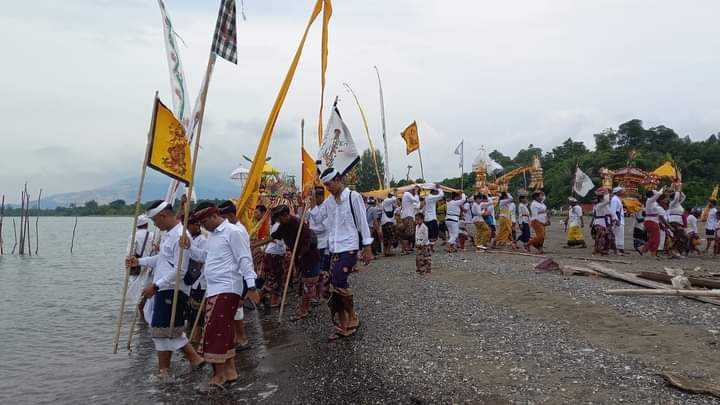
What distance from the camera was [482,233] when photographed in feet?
53.4

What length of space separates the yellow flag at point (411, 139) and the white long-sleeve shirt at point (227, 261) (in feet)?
47.1

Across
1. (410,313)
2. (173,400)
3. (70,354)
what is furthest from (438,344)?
(70,354)

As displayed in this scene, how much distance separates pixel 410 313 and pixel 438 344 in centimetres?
163

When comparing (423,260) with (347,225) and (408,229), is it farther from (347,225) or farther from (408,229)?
(408,229)

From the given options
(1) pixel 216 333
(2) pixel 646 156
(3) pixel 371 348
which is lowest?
(3) pixel 371 348

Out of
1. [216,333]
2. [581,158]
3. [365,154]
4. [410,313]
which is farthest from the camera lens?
[365,154]

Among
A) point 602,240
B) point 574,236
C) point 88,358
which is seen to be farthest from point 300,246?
point 574,236

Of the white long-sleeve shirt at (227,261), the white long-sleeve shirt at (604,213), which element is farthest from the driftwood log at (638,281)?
the white long-sleeve shirt at (227,261)

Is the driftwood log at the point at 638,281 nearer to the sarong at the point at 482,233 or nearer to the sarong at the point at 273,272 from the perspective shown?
the sarong at the point at 273,272

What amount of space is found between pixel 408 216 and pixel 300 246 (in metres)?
7.96

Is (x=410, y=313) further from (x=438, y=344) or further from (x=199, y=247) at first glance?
(x=199, y=247)

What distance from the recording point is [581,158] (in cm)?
4666

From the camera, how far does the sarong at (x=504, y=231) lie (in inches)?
621

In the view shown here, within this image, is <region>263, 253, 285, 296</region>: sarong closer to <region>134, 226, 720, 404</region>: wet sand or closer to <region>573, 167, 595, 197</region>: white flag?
<region>134, 226, 720, 404</region>: wet sand
